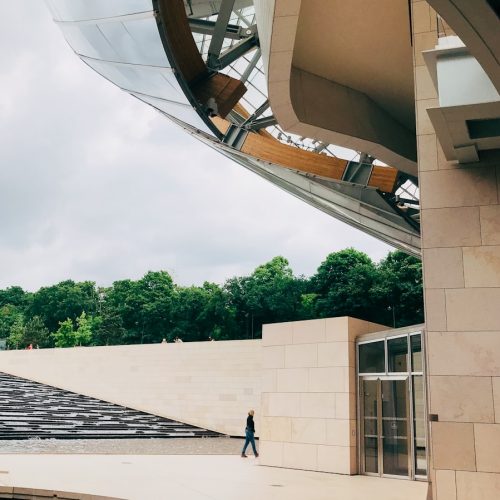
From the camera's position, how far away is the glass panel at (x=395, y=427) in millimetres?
13266

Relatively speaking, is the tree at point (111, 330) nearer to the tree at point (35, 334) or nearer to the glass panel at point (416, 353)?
the tree at point (35, 334)

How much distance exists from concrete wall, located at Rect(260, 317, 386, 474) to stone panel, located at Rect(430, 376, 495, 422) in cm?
617

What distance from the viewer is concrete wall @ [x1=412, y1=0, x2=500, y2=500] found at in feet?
26.1

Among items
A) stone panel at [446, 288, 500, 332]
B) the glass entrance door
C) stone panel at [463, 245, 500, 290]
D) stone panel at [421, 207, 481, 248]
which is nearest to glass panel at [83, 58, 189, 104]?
stone panel at [421, 207, 481, 248]

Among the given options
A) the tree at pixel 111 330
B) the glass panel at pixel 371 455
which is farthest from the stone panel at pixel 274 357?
the tree at pixel 111 330

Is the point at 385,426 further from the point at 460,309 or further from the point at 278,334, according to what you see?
the point at 460,309

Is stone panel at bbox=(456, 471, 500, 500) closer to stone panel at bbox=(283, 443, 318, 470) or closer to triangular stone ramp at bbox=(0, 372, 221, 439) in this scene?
stone panel at bbox=(283, 443, 318, 470)

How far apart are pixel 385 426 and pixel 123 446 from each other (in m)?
9.01

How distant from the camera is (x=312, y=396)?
48.8 ft

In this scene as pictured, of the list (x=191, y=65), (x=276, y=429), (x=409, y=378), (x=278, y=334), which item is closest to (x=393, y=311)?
(x=278, y=334)

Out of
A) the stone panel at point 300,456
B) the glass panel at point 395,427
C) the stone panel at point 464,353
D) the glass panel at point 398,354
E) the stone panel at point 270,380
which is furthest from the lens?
the stone panel at point 270,380

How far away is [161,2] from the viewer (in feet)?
40.4

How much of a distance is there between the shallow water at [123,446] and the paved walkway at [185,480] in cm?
173

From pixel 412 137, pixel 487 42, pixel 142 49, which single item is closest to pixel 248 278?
pixel 412 137
